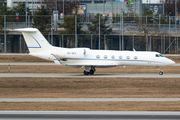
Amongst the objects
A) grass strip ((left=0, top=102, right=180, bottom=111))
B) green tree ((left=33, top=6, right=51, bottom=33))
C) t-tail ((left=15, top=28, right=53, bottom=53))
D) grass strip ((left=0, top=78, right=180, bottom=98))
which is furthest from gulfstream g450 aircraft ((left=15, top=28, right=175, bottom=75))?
green tree ((left=33, top=6, right=51, bottom=33))

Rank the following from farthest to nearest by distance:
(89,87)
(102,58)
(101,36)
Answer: (101,36), (102,58), (89,87)

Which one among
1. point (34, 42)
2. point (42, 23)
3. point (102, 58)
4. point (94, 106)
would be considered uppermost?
point (42, 23)

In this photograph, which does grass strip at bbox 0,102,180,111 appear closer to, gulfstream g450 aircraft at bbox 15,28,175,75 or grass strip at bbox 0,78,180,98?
grass strip at bbox 0,78,180,98

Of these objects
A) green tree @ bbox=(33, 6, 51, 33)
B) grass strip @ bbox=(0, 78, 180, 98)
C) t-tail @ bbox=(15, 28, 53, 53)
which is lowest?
grass strip @ bbox=(0, 78, 180, 98)

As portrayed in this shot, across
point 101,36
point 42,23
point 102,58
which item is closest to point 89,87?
point 102,58

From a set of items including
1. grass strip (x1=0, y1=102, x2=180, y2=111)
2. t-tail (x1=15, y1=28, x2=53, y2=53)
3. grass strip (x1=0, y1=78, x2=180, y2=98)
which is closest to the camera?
grass strip (x1=0, y1=102, x2=180, y2=111)

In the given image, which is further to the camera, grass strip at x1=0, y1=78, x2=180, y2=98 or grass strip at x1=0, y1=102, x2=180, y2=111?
grass strip at x1=0, y1=78, x2=180, y2=98

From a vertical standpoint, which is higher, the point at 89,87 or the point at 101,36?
the point at 101,36

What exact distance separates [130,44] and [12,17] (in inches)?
922

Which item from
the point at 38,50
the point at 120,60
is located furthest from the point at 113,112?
the point at 38,50

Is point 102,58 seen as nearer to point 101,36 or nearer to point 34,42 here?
point 34,42

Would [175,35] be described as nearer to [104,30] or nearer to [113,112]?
[104,30]

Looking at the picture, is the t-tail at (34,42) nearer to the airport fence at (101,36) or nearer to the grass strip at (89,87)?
the grass strip at (89,87)

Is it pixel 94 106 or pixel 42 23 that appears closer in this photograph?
pixel 94 106
